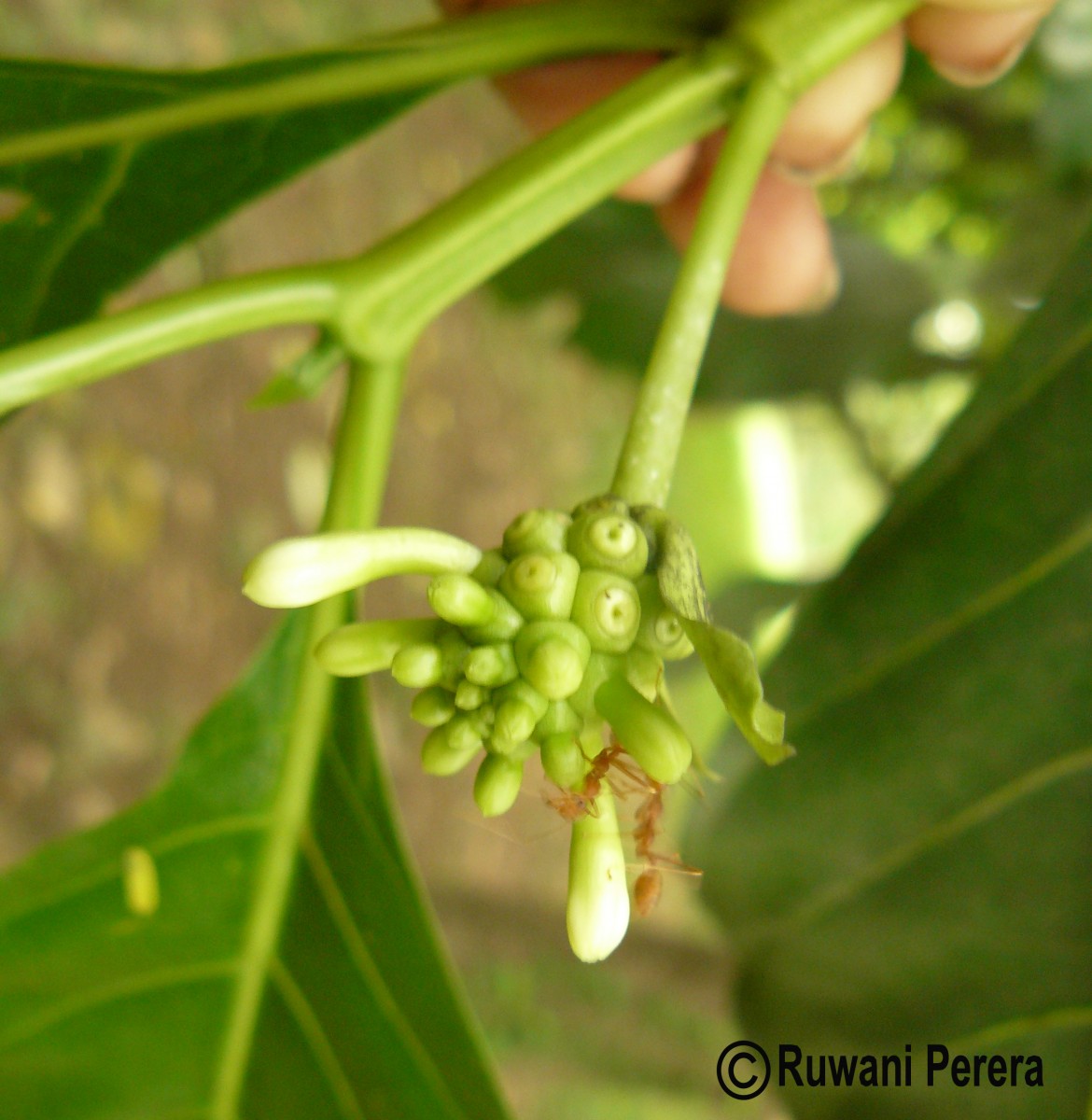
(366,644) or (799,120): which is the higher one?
(799,120)

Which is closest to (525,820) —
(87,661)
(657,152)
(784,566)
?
(87,661)

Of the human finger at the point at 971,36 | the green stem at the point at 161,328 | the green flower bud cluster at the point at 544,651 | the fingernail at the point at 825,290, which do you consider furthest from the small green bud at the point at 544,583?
the fingernail at the point at 825,290

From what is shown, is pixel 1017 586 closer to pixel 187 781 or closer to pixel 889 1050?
pixel 889 1050

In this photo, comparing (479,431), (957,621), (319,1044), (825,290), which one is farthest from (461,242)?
(479,431)

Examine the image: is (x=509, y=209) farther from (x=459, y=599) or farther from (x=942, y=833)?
(x=942, y=833)

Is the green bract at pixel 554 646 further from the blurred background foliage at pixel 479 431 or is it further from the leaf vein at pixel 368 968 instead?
the blurred background foliage at pixel 479 431

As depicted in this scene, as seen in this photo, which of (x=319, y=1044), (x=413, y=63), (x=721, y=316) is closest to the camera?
(x=413, y=63)
